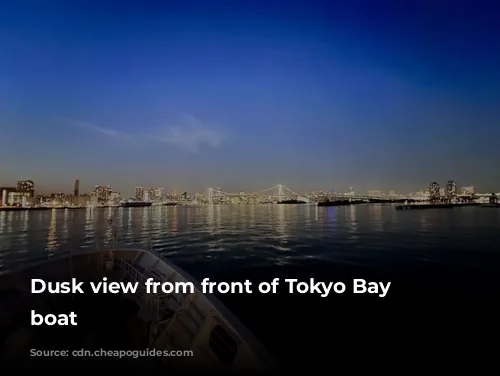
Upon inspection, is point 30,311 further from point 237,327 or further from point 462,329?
point 462,329

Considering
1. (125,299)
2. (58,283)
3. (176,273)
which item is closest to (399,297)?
(176,273)

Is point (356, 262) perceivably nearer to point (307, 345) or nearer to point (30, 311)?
point (307, 345)

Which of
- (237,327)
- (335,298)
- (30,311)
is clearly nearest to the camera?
(237,327)

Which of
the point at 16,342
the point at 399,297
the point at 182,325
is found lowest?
the point at 399,297

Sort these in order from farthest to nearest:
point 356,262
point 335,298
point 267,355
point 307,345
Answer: point 356,262
point 335,298
point 307,345
point 267,355

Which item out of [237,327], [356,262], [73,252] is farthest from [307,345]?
[356,262]

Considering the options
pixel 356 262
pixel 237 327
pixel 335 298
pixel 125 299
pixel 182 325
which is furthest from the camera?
pixel 356 262

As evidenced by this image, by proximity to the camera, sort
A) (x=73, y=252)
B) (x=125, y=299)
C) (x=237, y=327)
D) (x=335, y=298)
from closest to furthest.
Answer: (x=237, y=327)
(x=125, y=299)
(x=73, y=252)
(x=335, y=298)

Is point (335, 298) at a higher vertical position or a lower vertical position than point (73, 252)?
lower

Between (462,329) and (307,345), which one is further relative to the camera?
(462,329)
